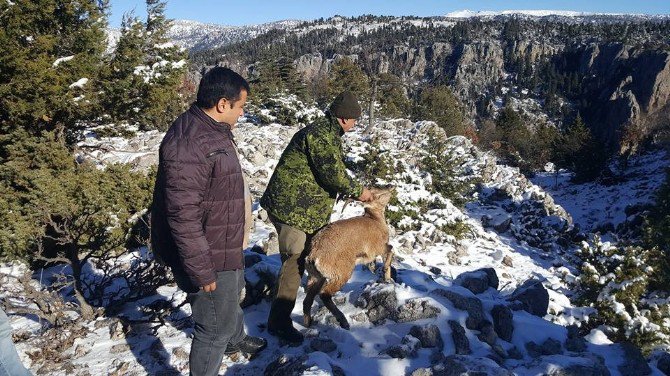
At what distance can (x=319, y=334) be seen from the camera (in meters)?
3.54

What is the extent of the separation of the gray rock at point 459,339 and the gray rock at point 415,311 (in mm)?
186

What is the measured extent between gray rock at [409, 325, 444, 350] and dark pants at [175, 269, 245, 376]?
1622mm

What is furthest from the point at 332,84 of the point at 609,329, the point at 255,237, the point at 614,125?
the point at 614,125

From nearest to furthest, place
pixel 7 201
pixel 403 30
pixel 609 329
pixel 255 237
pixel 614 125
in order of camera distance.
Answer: pixel 609 329 < pixel 7 201 < pixel 255 237 < pixel 614 125 < pixel 403 30

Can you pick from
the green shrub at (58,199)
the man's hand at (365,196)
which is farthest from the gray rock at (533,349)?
the green shrub at (58,199)

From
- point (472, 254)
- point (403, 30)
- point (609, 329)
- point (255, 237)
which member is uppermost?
point (403, 30)

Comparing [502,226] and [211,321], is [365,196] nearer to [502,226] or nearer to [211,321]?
[211,321]

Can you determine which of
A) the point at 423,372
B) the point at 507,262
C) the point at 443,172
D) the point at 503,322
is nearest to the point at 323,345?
the point at 423,372

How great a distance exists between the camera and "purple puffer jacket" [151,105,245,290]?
7.29ft

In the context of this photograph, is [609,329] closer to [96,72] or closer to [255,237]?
[255,237]

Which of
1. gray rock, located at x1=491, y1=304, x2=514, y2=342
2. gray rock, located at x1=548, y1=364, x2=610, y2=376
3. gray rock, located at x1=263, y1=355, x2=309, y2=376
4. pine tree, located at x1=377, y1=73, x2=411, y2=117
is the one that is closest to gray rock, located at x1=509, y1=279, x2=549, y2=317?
gray rock, located at x1=491, y1=304, x2=514, y2=342

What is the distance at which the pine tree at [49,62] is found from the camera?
791 cm

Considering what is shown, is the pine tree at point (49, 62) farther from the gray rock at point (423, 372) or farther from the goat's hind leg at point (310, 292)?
the gray rock at point (423, 372)

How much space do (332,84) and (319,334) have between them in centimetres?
2795
